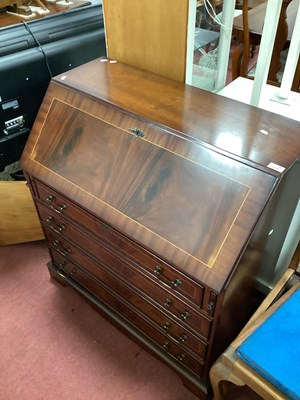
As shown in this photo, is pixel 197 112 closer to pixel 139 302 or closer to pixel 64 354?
pixel 139 302

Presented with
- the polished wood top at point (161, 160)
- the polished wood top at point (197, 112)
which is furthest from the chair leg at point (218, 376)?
the polished wood top at point (197, 112)

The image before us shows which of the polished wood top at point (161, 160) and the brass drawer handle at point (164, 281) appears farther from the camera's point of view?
the brass drawer handle at point (164, 281)

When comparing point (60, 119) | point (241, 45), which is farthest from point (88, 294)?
point (241, 45)

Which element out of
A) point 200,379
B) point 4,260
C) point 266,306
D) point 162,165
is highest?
point 162,165

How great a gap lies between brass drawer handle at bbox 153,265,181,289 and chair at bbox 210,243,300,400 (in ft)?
0.79

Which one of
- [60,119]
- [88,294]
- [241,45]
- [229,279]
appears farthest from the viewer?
[241,45]

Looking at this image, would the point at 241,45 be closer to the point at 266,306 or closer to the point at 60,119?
the point at 60,119

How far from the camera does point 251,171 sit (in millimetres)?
879

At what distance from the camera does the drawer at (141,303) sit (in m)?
1.15

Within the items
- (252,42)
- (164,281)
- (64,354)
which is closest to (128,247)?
(164,281)

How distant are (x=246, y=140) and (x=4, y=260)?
1460mm

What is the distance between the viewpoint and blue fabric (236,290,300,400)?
2.92 ft

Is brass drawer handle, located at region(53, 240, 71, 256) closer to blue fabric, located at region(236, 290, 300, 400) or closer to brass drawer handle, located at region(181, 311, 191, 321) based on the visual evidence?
brass drawer handle, located at region(181, 311, 191, 321)

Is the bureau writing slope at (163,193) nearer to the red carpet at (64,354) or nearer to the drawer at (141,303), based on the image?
the drawer at (141,303)
